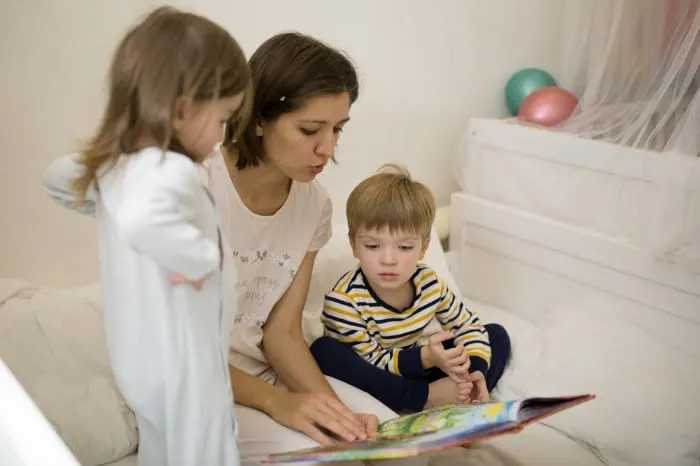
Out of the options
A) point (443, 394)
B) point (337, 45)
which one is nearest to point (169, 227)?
point (443, 394)

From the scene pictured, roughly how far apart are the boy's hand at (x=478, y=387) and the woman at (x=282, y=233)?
0.21 meters

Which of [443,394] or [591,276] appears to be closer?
[443,394]

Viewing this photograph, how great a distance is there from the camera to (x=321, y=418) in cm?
119

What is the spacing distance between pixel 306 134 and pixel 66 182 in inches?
16.2

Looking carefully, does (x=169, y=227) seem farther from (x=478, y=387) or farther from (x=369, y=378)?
(x=478, y=387)

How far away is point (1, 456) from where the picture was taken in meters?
0.75

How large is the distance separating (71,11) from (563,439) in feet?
4.22

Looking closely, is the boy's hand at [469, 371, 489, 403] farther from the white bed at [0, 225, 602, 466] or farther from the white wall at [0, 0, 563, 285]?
the white wall at [0, 0, 563, 285]

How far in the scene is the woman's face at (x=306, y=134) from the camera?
1202mm

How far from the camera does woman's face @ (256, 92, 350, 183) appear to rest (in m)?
1.20

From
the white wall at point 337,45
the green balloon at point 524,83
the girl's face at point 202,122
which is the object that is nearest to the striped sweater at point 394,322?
the white wall at point 337,45

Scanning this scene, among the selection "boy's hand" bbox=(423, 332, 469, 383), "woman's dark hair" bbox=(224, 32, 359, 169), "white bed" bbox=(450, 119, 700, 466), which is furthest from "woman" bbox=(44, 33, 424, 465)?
"white bed" bbox=(450, 119, 700, 466)

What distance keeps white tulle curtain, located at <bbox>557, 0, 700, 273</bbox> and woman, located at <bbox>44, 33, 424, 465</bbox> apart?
2.70ft

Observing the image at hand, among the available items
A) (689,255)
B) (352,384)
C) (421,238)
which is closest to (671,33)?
(689,255)
